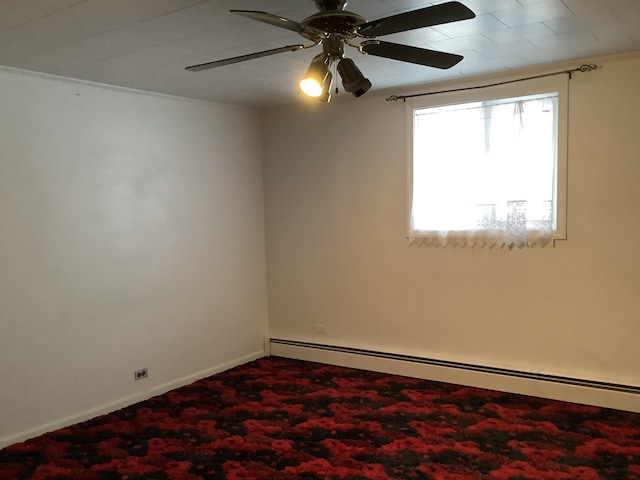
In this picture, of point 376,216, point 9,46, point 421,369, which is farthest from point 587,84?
point 9,46

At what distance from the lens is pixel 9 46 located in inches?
120

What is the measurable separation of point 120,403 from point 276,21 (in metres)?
3.19

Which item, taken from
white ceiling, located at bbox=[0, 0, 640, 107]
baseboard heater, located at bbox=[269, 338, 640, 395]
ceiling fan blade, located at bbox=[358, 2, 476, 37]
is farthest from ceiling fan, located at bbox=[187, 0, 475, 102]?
baseboard heater, located at bbox=[269, 338, 640, 395]

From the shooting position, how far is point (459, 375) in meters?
4.40

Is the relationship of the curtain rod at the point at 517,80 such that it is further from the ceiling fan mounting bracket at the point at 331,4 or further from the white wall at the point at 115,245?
the ceiling fan mounting bracket at the point at 331,4

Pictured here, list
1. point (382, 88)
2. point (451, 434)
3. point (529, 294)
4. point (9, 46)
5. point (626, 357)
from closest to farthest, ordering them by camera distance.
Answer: point (9, 46) < point (451, 434) < point (626, 357) < point (529, 294) < point (382, 88)

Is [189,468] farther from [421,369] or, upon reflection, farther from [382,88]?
[382,88]

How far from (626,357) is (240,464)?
8.98 feet

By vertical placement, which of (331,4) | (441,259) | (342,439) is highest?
(331,4)

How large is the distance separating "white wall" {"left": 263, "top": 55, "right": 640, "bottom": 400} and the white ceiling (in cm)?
62

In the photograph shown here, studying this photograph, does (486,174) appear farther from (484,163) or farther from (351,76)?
(351,76)

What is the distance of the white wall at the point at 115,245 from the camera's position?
355cm

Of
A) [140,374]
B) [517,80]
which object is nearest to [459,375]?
[517,80]

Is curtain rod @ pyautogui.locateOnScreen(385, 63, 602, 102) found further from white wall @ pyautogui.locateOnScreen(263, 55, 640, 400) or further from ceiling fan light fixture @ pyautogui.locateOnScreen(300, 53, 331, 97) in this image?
ceiling fan light fixture @ pyautogui.locateOnScreen(300, 53, 331, 97)
